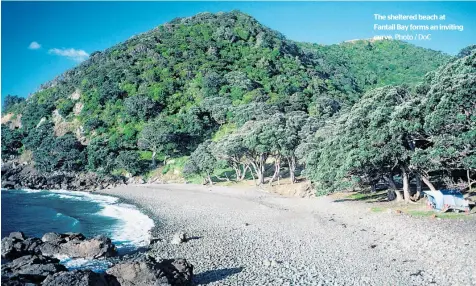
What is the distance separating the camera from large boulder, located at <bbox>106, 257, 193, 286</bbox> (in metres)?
14.8

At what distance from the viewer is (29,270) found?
15.6m

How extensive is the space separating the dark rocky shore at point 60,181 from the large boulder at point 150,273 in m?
51.3

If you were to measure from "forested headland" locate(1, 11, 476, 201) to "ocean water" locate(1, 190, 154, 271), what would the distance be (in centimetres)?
1667

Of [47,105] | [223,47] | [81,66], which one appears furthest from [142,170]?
[81,66]

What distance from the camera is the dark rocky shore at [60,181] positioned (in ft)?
213

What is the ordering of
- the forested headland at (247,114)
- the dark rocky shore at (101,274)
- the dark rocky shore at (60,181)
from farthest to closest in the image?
the dark rocky shore at (60,181) → the forested headland at (247,114) → the dark rocky shore at (101,274)

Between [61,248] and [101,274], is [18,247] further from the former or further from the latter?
[101,274]

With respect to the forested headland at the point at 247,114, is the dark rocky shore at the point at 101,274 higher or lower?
lower

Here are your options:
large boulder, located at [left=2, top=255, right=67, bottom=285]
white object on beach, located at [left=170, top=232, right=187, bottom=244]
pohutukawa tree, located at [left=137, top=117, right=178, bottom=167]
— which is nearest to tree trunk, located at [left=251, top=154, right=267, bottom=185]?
pohutukawa tree, located at [left=137, top=117, right=178, bottom=167]

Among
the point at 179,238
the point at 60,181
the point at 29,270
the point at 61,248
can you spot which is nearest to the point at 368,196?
the point at 179,238

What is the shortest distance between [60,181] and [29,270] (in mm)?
59446

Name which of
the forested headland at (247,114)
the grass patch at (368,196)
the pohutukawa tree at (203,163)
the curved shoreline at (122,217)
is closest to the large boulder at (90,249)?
the curved shoreline at (122,217)

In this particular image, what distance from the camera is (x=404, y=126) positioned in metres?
25.1

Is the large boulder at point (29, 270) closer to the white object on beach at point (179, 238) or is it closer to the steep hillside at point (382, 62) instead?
the white object on beach at point (179, 238)
